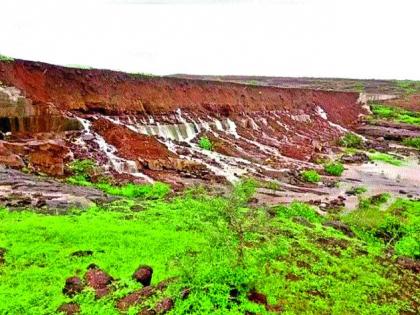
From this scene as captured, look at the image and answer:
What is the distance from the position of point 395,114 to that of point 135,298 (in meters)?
69.0

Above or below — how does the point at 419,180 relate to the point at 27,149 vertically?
below

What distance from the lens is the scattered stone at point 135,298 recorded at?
383 inches

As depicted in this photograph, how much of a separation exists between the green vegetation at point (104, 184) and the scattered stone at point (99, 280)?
8.71m

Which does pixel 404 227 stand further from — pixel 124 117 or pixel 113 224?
pixel 124 117

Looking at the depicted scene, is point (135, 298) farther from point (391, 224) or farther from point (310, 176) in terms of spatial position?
point (310, 176)

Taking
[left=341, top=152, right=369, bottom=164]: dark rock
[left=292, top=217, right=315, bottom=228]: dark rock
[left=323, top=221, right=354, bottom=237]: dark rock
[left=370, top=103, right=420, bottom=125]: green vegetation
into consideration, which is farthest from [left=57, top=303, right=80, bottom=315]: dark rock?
[left=370, top=103, right=420, bottom=125]: green vegetation

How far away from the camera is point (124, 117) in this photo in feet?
101

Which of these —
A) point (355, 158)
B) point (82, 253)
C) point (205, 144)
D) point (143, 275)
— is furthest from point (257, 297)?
point (355, 158)

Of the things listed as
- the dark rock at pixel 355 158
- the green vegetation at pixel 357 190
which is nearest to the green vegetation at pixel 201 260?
the green vegetation at pixel 357 190

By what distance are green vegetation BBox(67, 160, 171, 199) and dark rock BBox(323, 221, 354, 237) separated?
266 inches

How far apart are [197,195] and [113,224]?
6.14 meters

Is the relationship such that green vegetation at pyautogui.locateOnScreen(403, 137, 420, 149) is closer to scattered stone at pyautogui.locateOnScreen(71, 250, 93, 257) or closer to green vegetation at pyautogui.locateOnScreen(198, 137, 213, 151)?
green vegetation at pyautogui.locateOnScreen(198, 137, 213, 151)

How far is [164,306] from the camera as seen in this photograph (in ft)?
30.8

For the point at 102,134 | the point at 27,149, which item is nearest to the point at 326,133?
the point at 102,134
